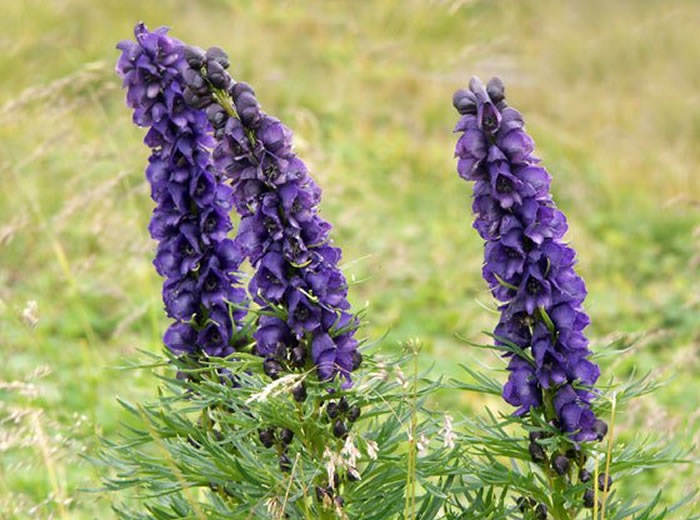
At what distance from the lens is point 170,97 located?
2.30 metres

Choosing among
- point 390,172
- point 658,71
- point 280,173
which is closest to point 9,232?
point 280,173

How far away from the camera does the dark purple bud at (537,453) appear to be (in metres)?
2.22

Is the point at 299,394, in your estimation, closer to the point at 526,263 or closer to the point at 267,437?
the point at 267,437

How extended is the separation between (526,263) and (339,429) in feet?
1.71

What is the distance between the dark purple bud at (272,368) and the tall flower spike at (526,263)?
18.2 inches

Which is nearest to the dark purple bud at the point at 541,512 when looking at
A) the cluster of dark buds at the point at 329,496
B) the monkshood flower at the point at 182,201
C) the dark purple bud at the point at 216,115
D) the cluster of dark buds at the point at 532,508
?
the cluster of dark buds at the point at 532,508

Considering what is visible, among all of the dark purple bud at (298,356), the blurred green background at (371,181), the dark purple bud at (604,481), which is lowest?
Result: the dark purple bud at (604,481)

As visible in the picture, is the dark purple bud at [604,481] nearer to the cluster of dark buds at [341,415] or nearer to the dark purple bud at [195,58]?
the cluster of dark buds at [341,415]

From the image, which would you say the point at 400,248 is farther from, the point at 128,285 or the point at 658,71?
the point at 658,71

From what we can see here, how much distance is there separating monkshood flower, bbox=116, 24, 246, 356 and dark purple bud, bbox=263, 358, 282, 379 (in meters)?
0.21

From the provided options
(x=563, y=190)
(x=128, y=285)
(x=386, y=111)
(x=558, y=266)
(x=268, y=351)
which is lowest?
(x=268, y=351)

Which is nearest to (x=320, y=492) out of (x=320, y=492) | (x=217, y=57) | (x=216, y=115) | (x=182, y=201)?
(x=320, y=492)

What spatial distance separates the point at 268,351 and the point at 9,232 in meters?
2.13

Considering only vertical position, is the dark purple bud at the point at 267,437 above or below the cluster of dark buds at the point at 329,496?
above
